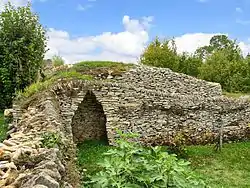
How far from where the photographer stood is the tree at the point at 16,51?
63.2ft

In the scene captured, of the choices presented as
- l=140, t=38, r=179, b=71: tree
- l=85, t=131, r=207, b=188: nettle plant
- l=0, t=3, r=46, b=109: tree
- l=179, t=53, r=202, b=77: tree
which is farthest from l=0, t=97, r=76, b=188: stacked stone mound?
l=179, t=53, r=202, b=77: tree

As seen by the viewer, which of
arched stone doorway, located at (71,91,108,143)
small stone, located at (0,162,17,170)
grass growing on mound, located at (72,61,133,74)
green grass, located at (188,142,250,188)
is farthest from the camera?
grass growing on mound, located at (72,61,133,74)

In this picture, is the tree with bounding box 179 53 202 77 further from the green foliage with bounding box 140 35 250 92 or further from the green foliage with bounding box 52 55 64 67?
the green foliage with bounding box 52 55 64 67

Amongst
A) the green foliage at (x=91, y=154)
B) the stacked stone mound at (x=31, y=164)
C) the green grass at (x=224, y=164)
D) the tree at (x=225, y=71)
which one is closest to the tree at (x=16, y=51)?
the green foliage at (x=91, y=154)

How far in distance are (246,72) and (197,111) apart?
19316mm

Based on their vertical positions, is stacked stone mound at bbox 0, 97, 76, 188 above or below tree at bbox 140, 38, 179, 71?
below

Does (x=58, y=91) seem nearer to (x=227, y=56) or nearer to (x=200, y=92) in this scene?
(x=200, y=92)

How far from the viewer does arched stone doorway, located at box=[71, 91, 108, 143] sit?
15.2 m

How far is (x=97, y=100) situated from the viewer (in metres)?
14.9

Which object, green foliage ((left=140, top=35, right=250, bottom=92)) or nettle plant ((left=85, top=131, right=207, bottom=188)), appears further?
green foliage ((left=140, top=35, right=250, bottom=92))

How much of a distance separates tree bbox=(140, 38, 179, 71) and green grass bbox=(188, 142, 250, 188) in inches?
657

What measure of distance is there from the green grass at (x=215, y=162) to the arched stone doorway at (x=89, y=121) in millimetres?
394

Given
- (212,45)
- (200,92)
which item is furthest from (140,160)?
(212,45)

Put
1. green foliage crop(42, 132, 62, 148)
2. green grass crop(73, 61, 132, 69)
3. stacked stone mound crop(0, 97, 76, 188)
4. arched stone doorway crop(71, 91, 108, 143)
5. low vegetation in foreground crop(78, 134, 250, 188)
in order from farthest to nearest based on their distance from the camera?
green grass crop(73, 61, 132, 69)
arched stone doorway crop(71, 91, 108, 143)
low vegetation in foreground crop(78, 134, 250, 188)
green foliage crop(42, 132, 62, 148)
stacked stone mound crop(0, 97, 76, 188)
